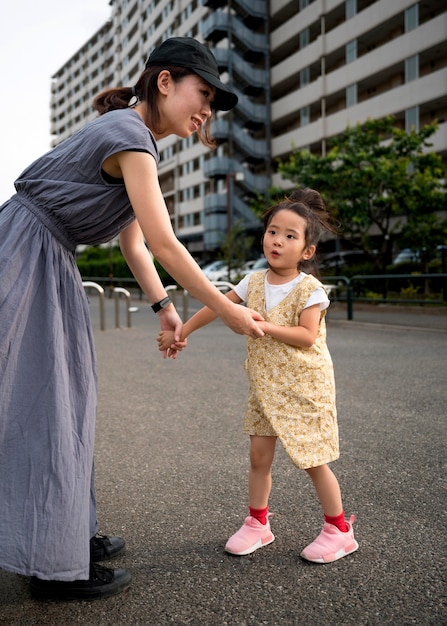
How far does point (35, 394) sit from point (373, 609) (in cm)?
122

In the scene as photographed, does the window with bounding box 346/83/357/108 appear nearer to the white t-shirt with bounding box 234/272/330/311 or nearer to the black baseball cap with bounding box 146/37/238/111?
the white t-shirt with bounding box 234/272/330/311

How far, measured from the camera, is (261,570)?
222cm

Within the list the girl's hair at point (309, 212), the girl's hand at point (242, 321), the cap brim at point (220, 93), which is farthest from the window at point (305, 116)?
the girl's hand at point (242, 321)

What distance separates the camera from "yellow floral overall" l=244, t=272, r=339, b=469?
7.27ft

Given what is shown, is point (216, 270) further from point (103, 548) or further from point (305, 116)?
point (103, 548)

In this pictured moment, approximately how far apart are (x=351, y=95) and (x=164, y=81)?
33.8m

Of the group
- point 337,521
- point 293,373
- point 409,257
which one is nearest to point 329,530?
point 337,521

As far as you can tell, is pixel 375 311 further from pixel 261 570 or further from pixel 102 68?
pixel 102 68

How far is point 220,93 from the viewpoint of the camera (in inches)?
82.4

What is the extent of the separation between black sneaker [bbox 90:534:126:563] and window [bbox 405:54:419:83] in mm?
30254

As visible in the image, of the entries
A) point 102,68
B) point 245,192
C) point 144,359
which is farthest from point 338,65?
point 102,68

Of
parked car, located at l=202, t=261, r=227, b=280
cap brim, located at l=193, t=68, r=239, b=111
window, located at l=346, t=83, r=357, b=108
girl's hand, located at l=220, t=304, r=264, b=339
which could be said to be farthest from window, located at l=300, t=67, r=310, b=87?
girl's hand, located at l=220, t=304, r=264, b=339

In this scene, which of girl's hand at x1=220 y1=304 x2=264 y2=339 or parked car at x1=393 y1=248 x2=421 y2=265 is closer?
girl's hand at x1=220 y1=304 x2=264 y2=339

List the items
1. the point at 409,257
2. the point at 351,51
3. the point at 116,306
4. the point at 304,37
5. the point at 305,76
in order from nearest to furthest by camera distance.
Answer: the point at 116,306, the point at 409,257, the point at 351,51, the point at 304,37, the point at 305,76
